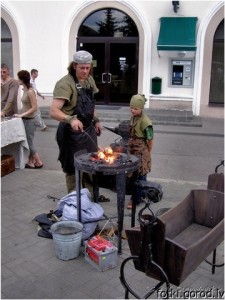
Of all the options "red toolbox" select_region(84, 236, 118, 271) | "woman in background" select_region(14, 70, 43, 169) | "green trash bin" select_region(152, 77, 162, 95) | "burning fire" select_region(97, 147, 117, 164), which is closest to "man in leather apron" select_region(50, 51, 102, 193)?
"burning fire" select_region(97, 147, 117, 164)

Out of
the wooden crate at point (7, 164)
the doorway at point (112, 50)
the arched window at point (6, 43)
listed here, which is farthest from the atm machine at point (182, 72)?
the wooden crate at point (7, 164)

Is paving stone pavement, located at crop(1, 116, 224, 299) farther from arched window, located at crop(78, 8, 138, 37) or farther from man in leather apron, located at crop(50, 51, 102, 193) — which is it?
arched window, located at crop(78, 8, 138, 37)

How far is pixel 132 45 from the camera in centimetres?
1279

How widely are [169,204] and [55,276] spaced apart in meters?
2.19

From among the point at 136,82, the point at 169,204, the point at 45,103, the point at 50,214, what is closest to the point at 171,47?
the point at 136,82

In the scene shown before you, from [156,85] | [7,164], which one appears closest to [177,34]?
[156,85]

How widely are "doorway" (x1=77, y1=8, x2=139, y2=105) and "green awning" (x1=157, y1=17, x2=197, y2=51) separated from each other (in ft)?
3.88

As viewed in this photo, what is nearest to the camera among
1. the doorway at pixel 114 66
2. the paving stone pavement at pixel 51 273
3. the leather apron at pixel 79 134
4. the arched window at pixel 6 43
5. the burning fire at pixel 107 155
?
the paving stone pavement at pixel 51 273

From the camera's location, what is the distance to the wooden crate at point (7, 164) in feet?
20.5

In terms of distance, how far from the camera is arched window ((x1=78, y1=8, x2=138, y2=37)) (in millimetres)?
12609

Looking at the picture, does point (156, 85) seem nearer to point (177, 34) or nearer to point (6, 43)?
point (177, 34)

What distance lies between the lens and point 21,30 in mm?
12898

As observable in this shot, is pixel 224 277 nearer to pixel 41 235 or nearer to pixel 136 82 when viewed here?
pixel 41 235

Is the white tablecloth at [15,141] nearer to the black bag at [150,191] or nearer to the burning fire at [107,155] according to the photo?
the black bag at [150,191]
